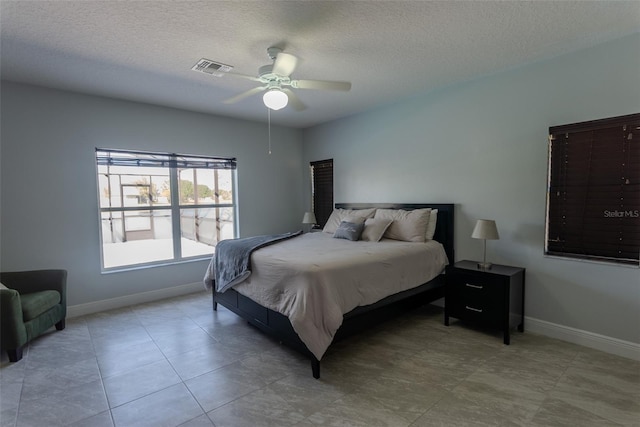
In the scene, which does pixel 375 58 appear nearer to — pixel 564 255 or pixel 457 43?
pixel 457 43

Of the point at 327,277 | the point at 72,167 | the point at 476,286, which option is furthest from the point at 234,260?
the point at 476,286

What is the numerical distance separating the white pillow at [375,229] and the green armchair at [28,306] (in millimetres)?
3293

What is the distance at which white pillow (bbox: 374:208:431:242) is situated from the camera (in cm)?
358

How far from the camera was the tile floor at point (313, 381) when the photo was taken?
1887mm

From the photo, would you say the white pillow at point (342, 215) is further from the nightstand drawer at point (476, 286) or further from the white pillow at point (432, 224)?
the nightstand drawer at point (476, 286)

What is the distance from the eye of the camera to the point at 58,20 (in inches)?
84.0

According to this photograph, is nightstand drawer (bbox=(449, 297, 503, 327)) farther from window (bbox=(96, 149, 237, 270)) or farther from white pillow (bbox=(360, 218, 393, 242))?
window (bbox=(96, 149, 237, 270))

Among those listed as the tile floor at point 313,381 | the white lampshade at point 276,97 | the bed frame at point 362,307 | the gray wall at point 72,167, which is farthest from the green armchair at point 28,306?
the white lampshade at point 276,97

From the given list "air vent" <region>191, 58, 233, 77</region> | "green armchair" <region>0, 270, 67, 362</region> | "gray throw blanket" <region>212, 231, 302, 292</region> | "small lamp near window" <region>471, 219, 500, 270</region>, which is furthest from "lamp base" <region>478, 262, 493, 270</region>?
"green armchair" <region>0, 270, 67, 362</region>

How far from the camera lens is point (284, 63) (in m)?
2.37

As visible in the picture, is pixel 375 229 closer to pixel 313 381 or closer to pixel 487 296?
pixel 487 296

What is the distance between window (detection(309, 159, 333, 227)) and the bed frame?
137 centimetres

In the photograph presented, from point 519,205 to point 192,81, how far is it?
3633mm

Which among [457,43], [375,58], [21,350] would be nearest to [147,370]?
[21,350]
